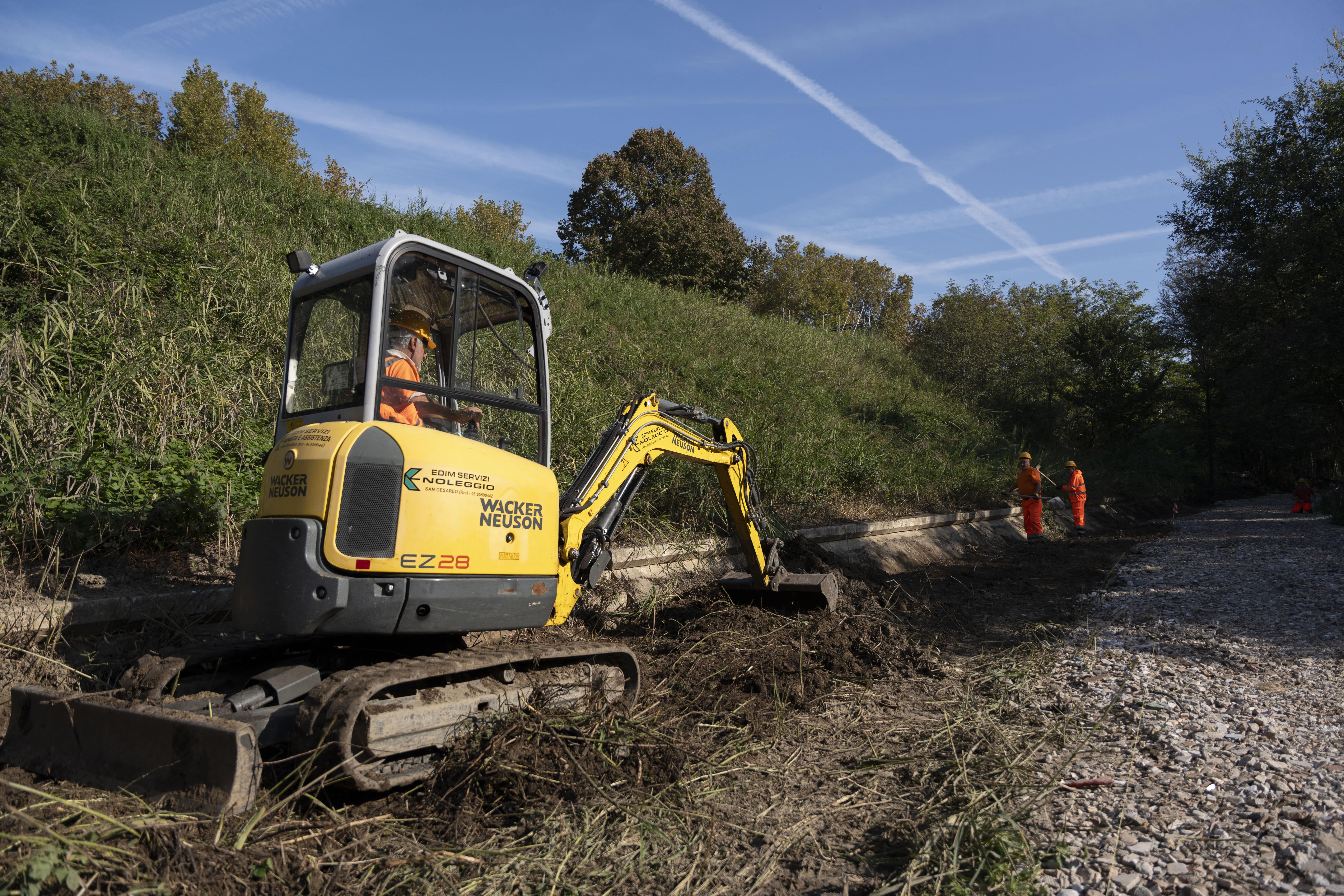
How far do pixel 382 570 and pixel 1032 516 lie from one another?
12049 mm

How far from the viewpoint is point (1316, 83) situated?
17688 mm

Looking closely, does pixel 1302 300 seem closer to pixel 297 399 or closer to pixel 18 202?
pixel 297 399

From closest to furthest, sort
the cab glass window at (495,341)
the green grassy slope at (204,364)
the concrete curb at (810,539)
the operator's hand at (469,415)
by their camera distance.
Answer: the operator's hand at (469,415), the cab glass window at (495,341), the green grassy slope at (204,364), the concrete curb at (810,539)

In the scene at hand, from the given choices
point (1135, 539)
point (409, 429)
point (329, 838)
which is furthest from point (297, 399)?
point (1135, 539)

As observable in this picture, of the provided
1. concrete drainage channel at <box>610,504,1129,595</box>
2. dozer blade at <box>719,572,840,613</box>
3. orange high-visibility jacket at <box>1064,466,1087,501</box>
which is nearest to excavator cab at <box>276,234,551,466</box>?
dozer blade at <box>719,572,840,613</box>

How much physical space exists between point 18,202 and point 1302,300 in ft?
75.0

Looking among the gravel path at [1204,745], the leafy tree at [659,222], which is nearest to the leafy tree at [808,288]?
the leafy tree at [659,222]

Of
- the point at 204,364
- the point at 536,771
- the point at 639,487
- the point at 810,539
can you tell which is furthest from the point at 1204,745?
the point at 204,364

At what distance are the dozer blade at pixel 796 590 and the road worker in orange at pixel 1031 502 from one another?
814 cm

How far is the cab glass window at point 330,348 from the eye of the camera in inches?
139

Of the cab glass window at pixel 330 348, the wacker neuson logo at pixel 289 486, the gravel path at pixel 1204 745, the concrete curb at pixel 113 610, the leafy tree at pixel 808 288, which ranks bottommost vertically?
the gravel path at pixel 1204 745

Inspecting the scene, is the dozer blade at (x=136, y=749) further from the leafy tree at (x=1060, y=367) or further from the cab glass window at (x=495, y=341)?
the leafy tree at (x=1060, y=367)

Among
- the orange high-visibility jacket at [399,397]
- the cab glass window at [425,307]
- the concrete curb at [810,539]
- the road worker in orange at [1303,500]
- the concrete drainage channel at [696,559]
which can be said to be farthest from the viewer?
the road worker in orange at [1303,500]

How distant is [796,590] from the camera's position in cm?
561
